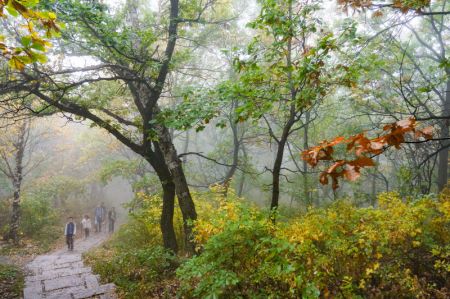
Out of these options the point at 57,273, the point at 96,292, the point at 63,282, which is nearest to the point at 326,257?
the point at 96,292

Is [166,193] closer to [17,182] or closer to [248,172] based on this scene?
[248,172]

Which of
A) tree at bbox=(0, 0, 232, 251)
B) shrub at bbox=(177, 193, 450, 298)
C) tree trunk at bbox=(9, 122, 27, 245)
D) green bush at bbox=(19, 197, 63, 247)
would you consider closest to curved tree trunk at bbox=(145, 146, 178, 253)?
tree at bbox=(0, 0, 232, 251)

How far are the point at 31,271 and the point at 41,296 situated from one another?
10.7 feet

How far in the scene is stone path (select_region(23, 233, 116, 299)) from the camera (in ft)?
23.5

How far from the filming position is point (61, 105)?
6797 mm

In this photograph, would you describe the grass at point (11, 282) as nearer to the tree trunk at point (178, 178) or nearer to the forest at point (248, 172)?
the forest at point (248, 172)

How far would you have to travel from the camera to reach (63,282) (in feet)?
26.8

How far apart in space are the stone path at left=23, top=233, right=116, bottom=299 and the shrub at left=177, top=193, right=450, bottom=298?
125 inches

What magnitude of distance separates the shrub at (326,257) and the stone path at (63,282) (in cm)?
318

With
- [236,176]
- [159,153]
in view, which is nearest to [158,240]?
[159,153]

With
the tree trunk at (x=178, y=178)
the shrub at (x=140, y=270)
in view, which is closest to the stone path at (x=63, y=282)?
the shrub at (x=140, y=270)

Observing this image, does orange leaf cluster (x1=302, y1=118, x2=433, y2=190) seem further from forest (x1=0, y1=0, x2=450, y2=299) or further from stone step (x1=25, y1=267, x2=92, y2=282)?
stone step (x1=25, y1=267, x2=92, y2=282)

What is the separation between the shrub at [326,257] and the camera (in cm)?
411

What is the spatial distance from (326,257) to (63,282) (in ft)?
22.6
